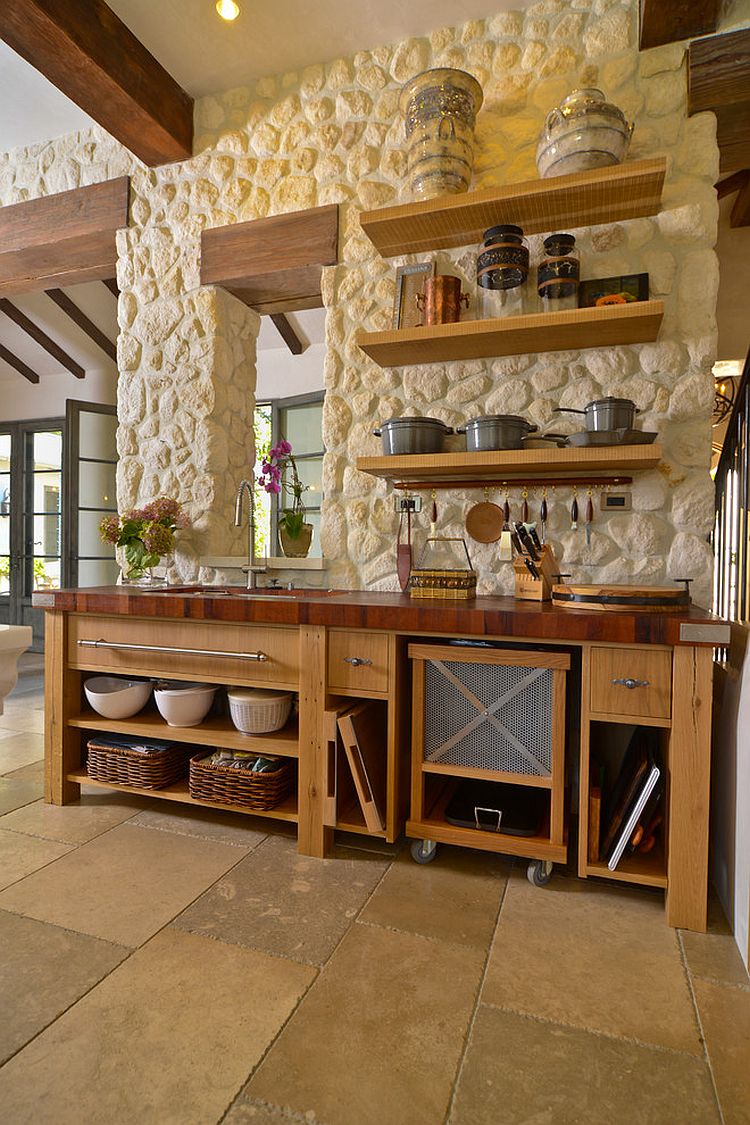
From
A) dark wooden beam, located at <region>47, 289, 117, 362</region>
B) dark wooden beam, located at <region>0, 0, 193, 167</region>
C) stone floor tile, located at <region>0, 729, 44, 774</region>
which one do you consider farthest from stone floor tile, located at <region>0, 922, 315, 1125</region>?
dark wooden beam, located at <region>47, 289, 117, 362</region>

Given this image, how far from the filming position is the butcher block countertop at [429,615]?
1663 mm

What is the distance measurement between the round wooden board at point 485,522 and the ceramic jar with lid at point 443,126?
1189 mm

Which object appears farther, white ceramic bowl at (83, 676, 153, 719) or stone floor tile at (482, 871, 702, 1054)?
white ceramic bowl at (83, 676, 153, 719)

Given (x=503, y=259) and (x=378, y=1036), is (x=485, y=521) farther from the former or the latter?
(x=378, y=1036)

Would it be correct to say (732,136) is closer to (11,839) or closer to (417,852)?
(417,852)

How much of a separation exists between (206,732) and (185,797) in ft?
0.77

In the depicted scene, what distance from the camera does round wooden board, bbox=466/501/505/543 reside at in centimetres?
246

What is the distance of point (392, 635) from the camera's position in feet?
6.36

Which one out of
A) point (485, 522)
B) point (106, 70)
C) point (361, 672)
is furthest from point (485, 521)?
point (106, 70)

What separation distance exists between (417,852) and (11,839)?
1.34 metres

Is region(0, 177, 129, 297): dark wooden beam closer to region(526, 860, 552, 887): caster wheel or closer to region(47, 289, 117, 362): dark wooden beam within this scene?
region(47, 289, 117, 362): dark wooden beam

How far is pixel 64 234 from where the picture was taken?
129 inches

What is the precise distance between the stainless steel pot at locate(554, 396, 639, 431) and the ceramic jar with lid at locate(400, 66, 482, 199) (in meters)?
1.01

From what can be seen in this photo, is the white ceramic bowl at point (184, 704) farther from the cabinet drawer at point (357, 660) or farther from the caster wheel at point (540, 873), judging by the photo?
the caster wheel at point (540, 873)
